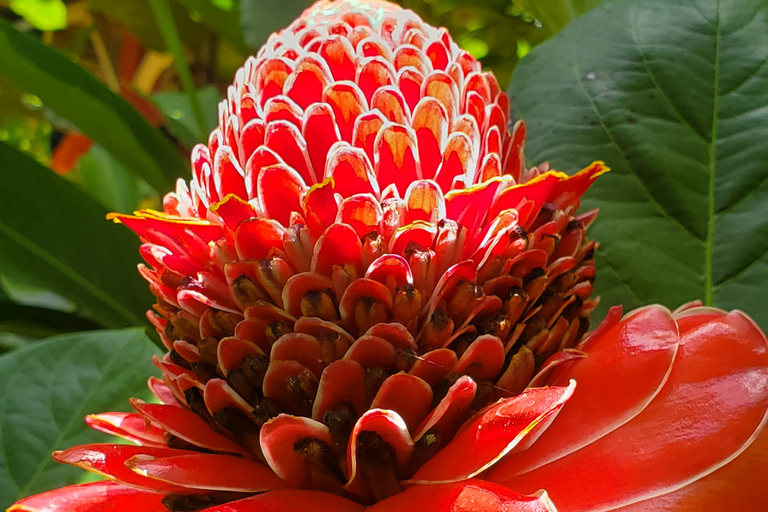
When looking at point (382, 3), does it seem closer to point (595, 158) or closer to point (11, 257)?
point (595, 158)

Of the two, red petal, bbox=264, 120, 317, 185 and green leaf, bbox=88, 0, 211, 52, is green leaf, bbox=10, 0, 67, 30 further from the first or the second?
red petal, bbox=264, 120, 317, 185

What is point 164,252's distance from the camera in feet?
1.21

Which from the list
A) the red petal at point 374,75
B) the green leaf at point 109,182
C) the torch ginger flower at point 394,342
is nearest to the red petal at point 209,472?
the torch ginger flower at point 394,342

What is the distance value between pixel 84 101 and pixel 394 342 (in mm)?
637

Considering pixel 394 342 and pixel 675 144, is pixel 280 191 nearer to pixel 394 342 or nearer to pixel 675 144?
pixel 394 342

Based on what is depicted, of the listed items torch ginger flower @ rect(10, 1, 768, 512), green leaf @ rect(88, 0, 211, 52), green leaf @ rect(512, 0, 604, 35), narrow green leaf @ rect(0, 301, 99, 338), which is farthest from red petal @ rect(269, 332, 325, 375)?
green leaf @ rect(88, 0, 211, 52)

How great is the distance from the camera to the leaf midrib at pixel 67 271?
0.76m

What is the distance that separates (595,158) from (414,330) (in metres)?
0.29

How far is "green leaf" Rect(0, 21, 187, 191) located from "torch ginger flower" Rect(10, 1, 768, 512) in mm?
507

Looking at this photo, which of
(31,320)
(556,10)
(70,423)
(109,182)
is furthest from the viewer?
(109,182)

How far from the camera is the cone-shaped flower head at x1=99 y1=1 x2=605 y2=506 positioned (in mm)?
318

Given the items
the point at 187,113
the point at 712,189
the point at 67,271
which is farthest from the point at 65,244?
the point at 187,113

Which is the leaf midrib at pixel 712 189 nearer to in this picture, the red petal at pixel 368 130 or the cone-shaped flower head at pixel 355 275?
the cone-shaped flower head at pixel 355 275

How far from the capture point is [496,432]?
0.28 meters
